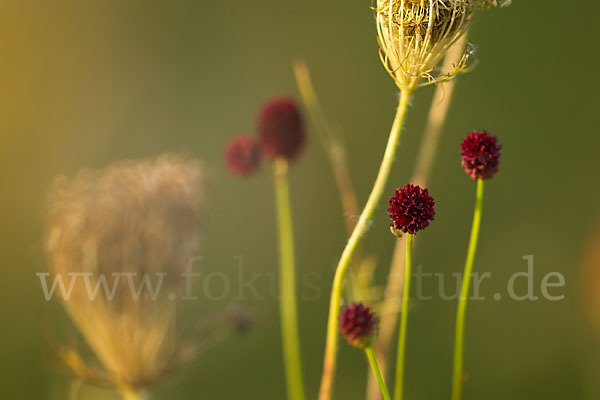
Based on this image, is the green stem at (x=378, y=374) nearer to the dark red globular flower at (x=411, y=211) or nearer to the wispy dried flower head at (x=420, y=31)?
the dark red globular flower at (x=411, y=211)

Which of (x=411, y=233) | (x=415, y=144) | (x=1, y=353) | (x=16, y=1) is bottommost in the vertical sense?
(x=1, y=353)

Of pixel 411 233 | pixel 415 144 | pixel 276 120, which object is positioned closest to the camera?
pixel 411 233

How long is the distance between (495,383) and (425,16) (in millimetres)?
1075

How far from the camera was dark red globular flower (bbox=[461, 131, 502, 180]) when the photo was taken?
41 centimetres

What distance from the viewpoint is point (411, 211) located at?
1.20ft

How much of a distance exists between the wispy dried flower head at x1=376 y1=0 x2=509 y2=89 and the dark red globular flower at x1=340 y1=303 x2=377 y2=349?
0.57 ft

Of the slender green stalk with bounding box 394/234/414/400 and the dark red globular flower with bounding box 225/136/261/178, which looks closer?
the slender green stalk with bounding box 394/234/414/400

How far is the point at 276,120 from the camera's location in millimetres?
622

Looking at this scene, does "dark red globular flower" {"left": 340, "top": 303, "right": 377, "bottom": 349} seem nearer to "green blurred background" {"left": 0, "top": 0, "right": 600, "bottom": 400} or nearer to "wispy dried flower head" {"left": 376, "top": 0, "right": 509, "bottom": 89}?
"wispy dried flower head" {"left": 376, "top": 0, "right": 509, "bottom": 89}

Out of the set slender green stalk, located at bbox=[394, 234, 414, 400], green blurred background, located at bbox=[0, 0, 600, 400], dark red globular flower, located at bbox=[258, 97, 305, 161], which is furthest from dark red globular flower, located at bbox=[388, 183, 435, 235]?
green blurred background, located at bbox=[0, 0, 600, 400]

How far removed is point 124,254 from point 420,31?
1.45 feet

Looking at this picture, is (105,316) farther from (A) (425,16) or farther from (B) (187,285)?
(A) (425,16)

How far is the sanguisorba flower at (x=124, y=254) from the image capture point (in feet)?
2.11

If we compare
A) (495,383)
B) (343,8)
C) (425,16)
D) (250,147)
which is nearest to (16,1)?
(343,8)
